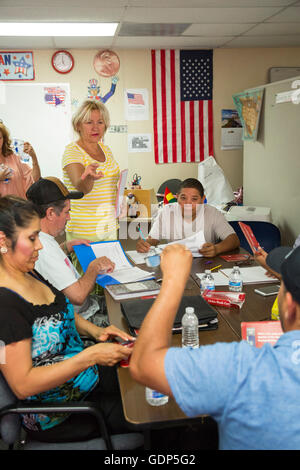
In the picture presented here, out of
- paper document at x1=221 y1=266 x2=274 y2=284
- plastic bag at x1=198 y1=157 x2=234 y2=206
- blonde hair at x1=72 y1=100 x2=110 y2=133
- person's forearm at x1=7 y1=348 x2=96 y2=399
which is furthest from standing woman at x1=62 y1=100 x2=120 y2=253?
plastic bag at x1=198 y1=157 x2=234 y2=206

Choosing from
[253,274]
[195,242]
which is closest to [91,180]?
[195,242]

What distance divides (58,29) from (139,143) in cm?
185

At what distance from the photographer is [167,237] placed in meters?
3.33

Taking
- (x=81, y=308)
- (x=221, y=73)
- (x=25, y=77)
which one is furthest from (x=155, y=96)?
(x=81, y=308)

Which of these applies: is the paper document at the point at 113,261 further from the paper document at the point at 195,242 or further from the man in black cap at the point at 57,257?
the paper document at the point at 195,242

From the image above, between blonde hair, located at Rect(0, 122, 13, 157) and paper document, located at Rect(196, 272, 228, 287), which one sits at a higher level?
blonde hair, located at Rect(0, 122, 13, 157)

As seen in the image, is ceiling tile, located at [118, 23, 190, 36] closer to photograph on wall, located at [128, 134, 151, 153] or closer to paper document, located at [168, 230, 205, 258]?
photograph on wall, located at [128, 134, 151, 153]

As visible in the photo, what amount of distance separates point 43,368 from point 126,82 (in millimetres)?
4711

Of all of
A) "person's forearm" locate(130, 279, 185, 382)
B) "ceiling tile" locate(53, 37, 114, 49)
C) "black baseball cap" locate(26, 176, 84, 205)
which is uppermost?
"ceiling tile" locate(53, 37, 114, 49)

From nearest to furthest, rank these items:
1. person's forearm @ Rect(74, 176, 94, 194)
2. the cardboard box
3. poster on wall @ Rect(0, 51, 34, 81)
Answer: person's forearm @ Rect(74, 176, 94, 194)
the cardboard box
poster on wall @ Rect(0, 51, 34, 81)

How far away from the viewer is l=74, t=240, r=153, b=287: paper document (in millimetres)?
2428

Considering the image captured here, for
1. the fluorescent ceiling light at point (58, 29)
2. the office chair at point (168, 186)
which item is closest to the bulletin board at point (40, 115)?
the fluorescent ceiling light at point (58, 29)

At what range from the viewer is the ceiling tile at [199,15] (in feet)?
11.7

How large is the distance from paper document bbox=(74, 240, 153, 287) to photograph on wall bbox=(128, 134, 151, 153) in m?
3.01
